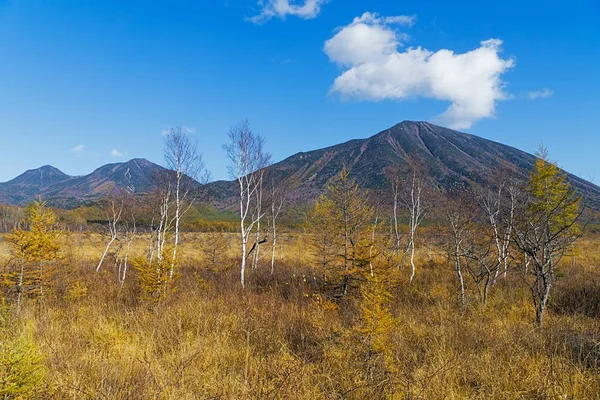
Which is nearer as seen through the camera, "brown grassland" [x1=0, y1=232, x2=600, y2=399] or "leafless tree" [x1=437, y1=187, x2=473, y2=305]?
"brown grassland" [x1=0, y1=232, x2=600, y2=399]

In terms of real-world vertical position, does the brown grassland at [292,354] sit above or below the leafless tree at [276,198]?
below

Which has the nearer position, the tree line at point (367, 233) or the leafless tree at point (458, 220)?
the tree line at point (367, 233)

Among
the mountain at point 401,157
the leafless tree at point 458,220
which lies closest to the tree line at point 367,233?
the leafless tree at point 458,220

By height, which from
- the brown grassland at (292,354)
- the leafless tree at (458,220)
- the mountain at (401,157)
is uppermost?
the mountain at (401,157)

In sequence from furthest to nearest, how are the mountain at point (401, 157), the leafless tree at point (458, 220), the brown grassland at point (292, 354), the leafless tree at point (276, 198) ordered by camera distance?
1. the mountain at point (401, 157)
2. the leafless tree at point (276, 198)
3. the leafless tree at point (458, 220)
4. the brown grassland at point (292, 354)

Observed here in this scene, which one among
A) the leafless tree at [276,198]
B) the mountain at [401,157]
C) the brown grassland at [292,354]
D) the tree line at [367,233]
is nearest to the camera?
the brown grassland at [292,354]

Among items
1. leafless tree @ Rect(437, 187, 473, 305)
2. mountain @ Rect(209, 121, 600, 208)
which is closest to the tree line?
leafless tree @ Rect(437, 187, 473, 305)

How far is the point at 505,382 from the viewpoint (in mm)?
3990

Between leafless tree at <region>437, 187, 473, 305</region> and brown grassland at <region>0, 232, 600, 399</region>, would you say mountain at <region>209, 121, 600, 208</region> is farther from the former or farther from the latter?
brown grassland at <region>0, 232, 600, 399</region>

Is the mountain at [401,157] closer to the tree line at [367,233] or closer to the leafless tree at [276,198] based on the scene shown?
the leafless tree at [276,198]

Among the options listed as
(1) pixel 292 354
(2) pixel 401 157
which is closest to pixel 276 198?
(1) pixel 292 354

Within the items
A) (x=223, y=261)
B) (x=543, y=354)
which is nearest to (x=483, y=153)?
(x=223, y=261)

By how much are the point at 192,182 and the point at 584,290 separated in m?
19.3

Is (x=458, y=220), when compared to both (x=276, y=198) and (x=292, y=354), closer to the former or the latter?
(x=292, y=354)
